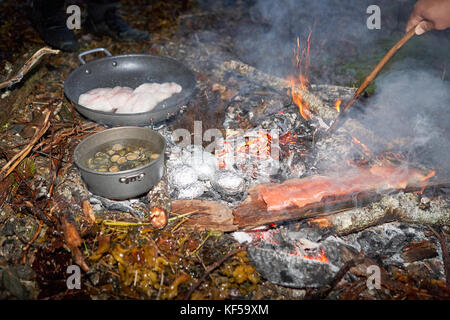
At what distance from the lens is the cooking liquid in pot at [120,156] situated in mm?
3479

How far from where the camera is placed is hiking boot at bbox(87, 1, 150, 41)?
787 centimetres

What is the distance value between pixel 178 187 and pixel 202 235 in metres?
0.75

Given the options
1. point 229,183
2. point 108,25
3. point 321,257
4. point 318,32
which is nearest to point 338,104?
point 229,183

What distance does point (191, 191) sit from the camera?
387 cm

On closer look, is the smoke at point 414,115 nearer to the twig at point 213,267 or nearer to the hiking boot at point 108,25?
the twig at point 213,267

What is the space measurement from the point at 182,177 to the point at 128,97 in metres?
1.97

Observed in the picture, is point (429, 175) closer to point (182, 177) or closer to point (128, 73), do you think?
point (182, 177)

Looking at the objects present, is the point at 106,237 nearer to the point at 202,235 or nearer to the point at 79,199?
the point at 79,199

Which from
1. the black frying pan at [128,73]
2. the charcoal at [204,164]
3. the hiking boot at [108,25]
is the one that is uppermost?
the hiking boot at [108,25]

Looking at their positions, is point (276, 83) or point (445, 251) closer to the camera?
point (445, 251)

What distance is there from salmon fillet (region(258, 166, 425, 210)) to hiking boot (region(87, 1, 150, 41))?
6443mm

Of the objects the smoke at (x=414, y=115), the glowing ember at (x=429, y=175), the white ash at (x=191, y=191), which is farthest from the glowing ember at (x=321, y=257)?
the smoke at (x=414, y=115)

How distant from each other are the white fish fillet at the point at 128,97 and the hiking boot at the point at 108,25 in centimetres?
366

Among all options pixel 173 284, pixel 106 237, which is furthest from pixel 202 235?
pixel 106 237
